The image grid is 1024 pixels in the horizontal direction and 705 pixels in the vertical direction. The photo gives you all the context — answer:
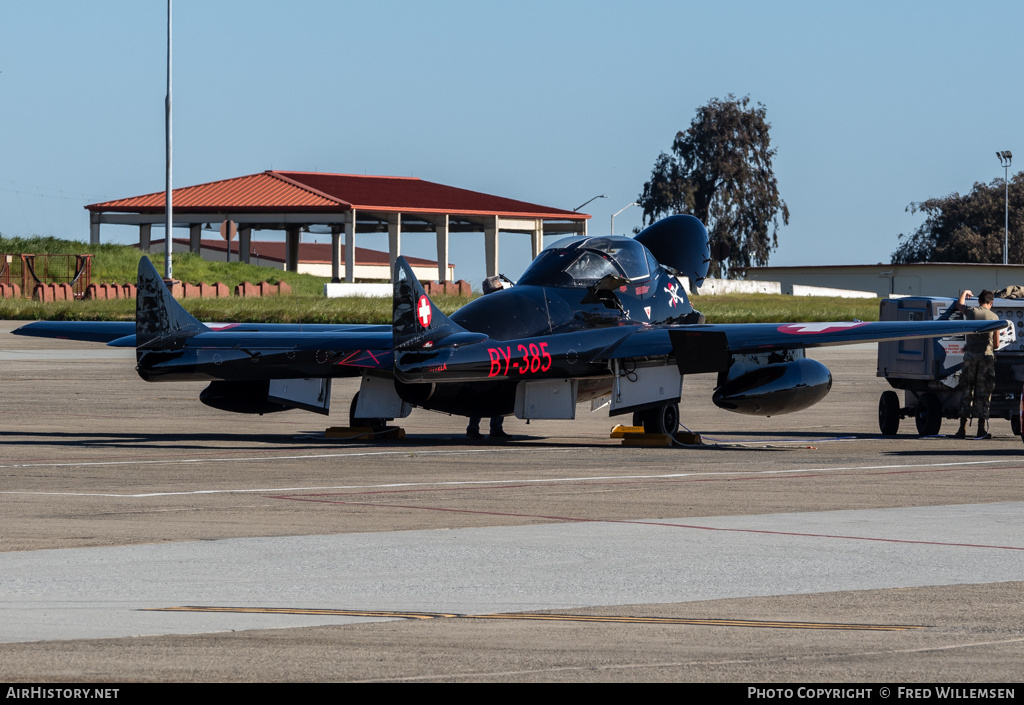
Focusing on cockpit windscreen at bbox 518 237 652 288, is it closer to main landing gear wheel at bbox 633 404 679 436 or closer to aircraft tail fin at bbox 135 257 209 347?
main landing gear wheel at bbox 633 404 679 436

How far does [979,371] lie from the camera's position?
70.4ft

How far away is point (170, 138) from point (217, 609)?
2041 inches

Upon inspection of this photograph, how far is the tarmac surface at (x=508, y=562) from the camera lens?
7.20m

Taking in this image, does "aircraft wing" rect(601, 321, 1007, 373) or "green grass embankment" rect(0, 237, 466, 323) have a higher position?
"green grass embankment" rect(0, 237, 466, 323)

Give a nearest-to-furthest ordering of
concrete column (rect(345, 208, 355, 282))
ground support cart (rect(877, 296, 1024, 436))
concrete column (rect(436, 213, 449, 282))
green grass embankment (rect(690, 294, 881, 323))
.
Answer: ground support cart (rect(877, 296, 1024, 436))
green grass embankment (rect(690, 294, 881, 323))
concrete column (rect(345, 208, 355, 282))
concrete column (rect(436, 213, 449, 282))

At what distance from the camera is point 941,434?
23078mm

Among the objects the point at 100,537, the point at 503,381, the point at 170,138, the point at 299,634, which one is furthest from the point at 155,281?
the point at 170,138

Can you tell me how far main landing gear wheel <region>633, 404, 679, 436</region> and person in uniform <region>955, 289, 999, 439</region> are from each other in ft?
14.9

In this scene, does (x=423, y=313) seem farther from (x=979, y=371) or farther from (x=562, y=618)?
(x=562, y=618)

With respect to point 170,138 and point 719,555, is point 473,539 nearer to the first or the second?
point 719,555

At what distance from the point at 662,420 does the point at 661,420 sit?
0.9 inches

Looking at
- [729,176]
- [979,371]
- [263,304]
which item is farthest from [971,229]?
[979,371]

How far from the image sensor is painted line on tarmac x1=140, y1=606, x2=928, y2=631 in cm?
800

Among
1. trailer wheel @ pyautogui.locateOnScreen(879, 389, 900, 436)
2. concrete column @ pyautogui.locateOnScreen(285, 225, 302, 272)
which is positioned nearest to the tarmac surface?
trailer wheel @ pyautogui.locateOnScreen(879, 389, 900, 436)
